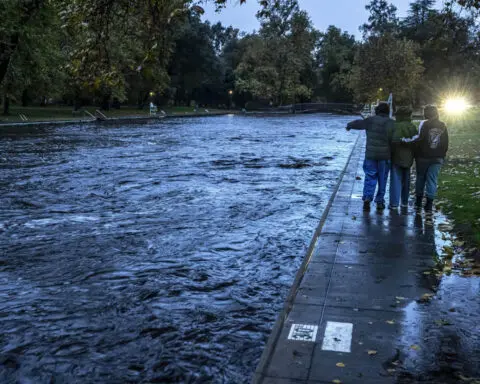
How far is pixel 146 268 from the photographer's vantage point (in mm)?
7363

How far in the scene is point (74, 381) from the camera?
14.5 feet

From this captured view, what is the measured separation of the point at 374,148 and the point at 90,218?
535cm

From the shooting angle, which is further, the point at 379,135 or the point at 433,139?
the point at 379,135

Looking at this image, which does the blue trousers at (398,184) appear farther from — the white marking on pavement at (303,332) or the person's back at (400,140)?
the white marking on pavement at (303,332)

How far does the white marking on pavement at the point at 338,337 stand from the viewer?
4502 millimetres

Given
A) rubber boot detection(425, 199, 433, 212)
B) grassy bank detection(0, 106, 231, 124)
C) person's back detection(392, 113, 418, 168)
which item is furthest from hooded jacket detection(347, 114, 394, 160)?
grassy bank detection(0, 106, 231, 124)

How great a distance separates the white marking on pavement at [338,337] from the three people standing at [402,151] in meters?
5.77

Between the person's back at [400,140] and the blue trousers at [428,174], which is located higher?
the person's back at [400,140]

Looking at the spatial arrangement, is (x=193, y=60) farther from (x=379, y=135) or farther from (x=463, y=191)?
(x=379, y=135)

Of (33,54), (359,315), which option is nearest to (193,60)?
(33,54)

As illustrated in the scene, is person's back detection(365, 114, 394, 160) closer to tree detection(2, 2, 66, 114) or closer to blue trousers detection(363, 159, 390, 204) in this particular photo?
blue trousers detection(363, 159, 390, 204)

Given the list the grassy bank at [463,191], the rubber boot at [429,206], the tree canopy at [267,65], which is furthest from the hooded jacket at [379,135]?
the tree canopy at [267,65]

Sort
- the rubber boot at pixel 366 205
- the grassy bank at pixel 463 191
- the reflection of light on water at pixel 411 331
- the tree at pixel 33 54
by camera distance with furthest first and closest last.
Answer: the tree at pixel 33 54 → the rubber boot at pixel 366 205 → the grassy bank at pixel 463 191 → the reflection of light on water at pixel 411 331

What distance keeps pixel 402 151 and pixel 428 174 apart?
2.07ft
